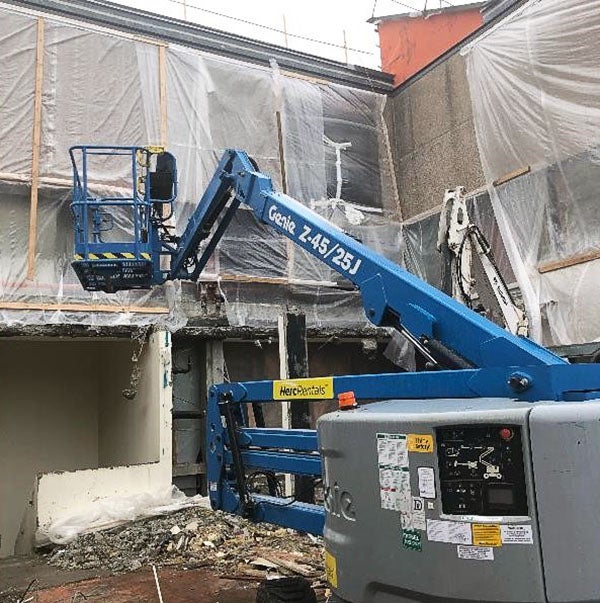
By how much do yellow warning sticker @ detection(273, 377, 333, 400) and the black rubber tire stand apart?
1045 millimetres

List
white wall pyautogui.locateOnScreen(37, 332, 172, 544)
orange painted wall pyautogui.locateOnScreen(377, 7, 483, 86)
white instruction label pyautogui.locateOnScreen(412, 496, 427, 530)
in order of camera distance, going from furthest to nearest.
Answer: orange painted wall pyautogui.locateOnScreen(377, 7, 483, 86) → white wall pyautogui.locateOnScreen(37, 332, 172, 544) → white instruction label pyautogui.locateOnScreen(412, 496, 427, 530)

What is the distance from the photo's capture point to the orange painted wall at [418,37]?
1295cm

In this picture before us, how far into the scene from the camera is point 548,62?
27.3 ft

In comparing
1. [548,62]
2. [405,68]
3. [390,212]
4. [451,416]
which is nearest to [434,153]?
[390,212]

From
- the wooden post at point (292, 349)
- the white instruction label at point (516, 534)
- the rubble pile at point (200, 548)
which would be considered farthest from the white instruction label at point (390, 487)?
the wooden post at point (292, 349)

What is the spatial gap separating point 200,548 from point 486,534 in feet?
13.3

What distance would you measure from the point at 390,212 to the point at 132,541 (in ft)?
Answer: 22.4

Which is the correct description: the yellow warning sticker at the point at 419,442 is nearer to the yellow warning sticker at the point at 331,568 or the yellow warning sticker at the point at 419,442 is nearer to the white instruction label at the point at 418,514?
the white instruction label at the point at 418,514

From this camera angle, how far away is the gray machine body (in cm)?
215

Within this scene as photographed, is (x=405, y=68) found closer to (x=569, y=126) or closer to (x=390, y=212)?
(x=390, y=212)

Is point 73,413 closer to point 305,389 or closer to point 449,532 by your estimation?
point 305,389

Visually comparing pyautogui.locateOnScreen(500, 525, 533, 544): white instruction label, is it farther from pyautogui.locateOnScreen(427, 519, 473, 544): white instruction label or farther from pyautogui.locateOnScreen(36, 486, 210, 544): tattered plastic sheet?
pyautogui.locateOnScreen(36, 486, 210, 544): tattered plastic sheet

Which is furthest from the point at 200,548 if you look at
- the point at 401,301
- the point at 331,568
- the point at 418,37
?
the point at 418,37

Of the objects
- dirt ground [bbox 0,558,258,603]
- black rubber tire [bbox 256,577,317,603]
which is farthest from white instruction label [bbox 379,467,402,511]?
dirt ground [bbox 0,558,258,603]
